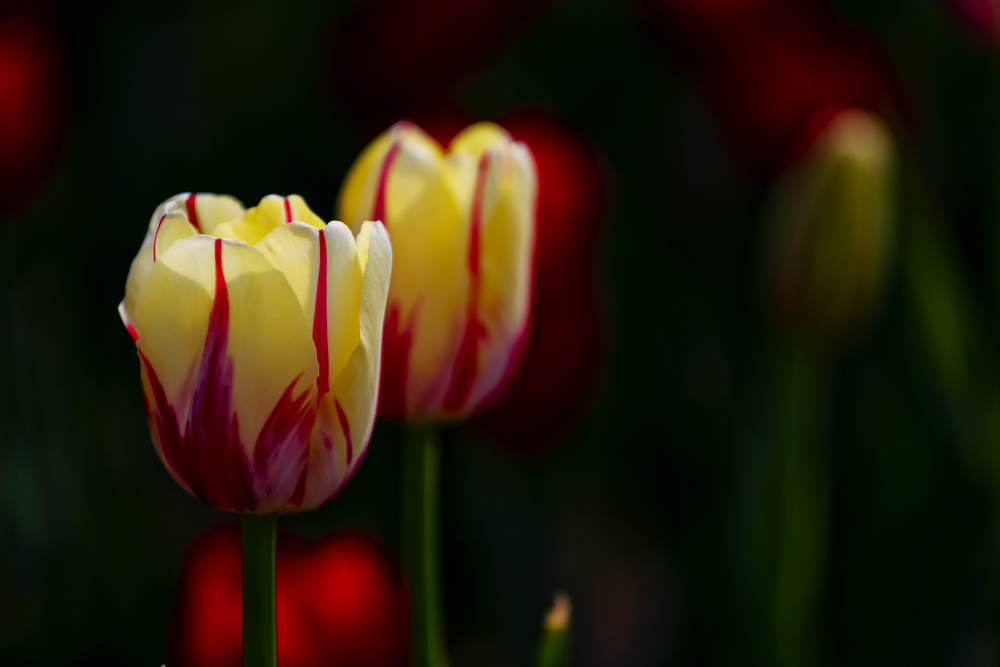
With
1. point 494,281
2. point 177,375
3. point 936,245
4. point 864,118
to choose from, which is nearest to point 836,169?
point 864,118

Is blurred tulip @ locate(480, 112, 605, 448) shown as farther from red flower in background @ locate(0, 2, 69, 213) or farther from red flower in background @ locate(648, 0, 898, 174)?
red flower in background @ locate(0, 2, 69, 213)

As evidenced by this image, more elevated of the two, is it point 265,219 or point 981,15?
point 981,15

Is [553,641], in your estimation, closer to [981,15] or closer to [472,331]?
[472,331]

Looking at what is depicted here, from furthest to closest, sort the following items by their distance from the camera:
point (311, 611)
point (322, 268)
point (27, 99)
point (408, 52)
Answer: point (408, 52), point (27, 99), point (311, 611), point (322, 268)

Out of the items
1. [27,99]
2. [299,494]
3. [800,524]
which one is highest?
[27,99]

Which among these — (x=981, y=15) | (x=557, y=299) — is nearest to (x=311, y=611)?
(x=557, y=299)

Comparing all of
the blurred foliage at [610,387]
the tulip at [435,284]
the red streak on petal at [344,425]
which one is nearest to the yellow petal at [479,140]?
the tulip at [435,284]

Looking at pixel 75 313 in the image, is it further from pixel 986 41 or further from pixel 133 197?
pixel 986 41
